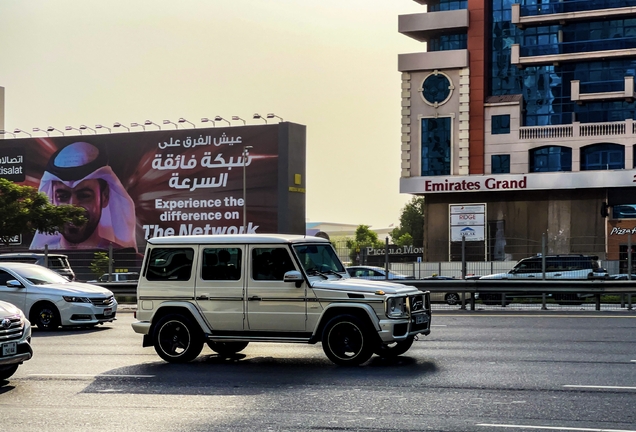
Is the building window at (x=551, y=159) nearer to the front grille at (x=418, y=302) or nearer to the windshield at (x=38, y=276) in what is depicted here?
the windshield at (x=38, y=276)

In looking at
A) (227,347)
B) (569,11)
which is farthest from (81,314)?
(569,11)

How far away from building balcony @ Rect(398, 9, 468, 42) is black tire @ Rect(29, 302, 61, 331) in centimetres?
4953

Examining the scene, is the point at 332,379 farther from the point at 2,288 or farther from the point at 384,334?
the point at 2,288

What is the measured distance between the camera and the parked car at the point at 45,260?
2838cm

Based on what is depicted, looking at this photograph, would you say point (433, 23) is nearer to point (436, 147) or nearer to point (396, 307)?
point (436, 147)

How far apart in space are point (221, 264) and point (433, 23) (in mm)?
54635

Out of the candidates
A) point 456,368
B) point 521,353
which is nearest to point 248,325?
point 456,368

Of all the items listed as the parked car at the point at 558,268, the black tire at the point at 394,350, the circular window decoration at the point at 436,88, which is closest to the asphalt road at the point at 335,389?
the black tire at the point at 394,350

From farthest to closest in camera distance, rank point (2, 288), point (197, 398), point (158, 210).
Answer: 1. point (158, 210)
2. point (2, 288)
3. point (197, 398)

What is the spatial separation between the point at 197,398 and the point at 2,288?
11.0 metres

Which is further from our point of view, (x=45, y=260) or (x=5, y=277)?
(x=45, y=260)

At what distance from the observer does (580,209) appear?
6250 cm

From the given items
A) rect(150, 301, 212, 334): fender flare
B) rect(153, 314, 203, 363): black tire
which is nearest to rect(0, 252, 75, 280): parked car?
rect(153, 314, 203, 363): black tire

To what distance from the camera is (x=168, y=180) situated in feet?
241
